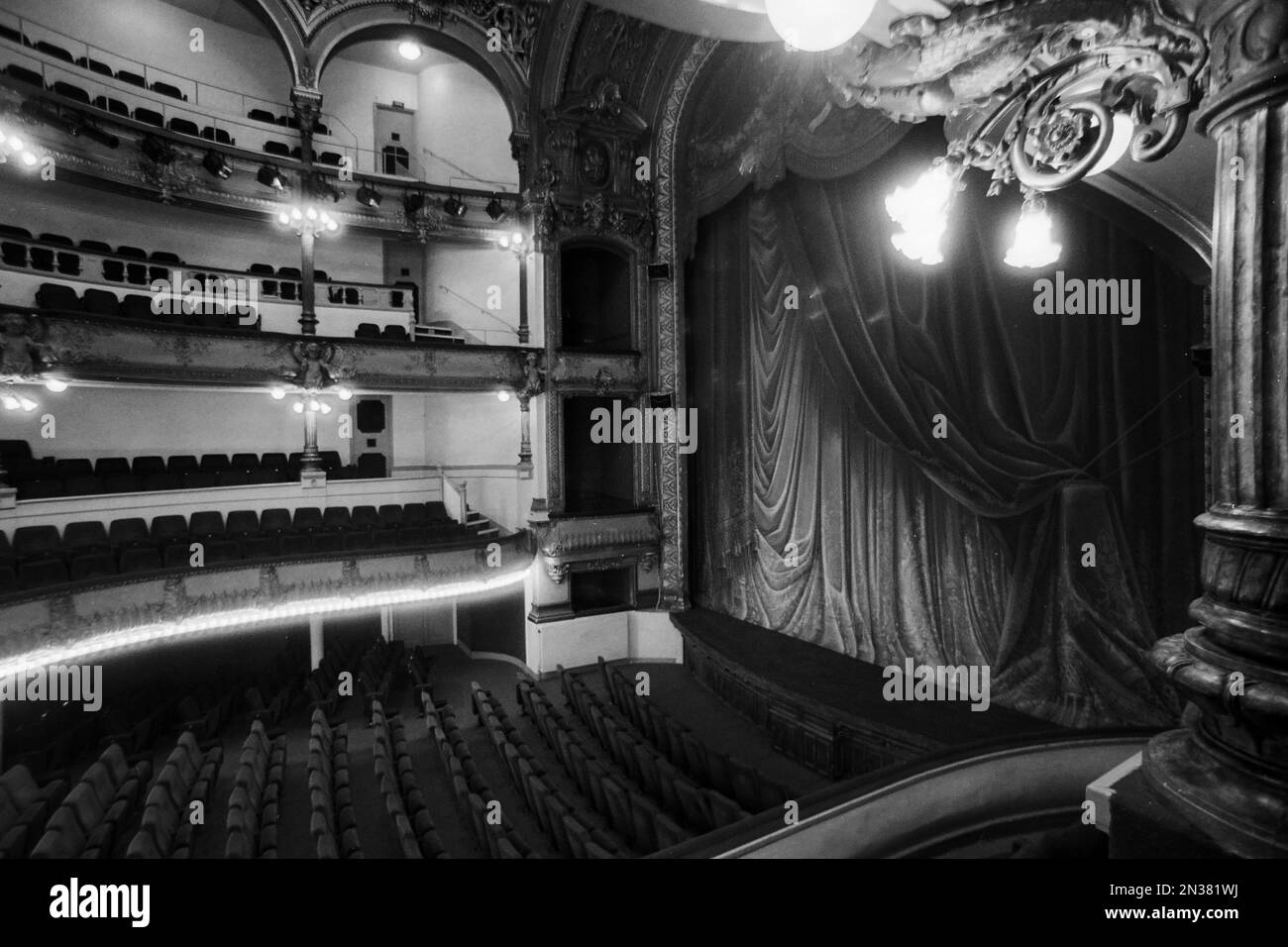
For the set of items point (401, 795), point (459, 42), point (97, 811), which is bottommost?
point (401, 795)

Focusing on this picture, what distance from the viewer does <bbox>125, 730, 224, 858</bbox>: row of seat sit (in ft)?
15.0

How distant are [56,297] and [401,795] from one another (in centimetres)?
910

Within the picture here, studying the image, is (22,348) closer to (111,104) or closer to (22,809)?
(22,809)

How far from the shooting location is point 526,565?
10.1m

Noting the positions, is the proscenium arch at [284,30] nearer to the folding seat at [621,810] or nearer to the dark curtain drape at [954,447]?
the dark curtain drape at [954,447]

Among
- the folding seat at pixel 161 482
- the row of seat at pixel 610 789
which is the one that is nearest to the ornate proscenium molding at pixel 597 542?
the row of seat at pixel 610 789

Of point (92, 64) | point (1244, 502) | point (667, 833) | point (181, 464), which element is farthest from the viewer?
point (181, 464)

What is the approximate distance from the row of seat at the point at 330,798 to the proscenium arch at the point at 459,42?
9087 mm

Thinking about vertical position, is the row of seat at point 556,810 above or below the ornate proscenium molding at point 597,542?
below

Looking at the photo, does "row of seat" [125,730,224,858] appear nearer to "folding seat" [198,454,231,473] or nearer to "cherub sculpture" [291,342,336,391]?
"cherub sculpture" [291,342,336,391]

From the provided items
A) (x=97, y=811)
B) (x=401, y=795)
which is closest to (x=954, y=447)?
(x=401, y=795)

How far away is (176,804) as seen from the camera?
5.66 metres

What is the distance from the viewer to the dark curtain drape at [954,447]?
4.77m

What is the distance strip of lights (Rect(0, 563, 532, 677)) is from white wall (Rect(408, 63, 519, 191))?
8493 millimetres
